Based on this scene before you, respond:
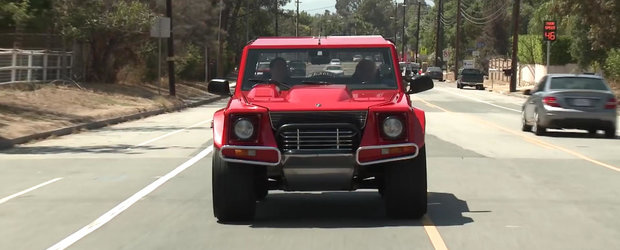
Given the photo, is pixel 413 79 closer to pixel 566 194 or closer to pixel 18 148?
pixel 566 194

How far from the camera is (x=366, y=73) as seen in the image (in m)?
9.85

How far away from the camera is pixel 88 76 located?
132 feet

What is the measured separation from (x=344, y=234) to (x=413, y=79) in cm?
232

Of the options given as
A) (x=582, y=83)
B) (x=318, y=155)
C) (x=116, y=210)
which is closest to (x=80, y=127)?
(x=582, y=83)

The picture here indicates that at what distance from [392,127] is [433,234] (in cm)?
109

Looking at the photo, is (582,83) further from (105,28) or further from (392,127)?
(105,28)

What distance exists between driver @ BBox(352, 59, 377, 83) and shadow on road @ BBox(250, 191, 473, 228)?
1466 mm

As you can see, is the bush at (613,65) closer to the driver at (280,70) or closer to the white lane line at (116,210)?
the white lane line at (116,210)

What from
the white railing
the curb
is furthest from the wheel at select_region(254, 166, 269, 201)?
the white railing

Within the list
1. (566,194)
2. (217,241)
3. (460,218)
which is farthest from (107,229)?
(566,194)

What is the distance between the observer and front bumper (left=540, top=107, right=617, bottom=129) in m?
20.5

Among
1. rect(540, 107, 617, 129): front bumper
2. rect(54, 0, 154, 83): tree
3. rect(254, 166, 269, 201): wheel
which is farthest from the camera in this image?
rect(54, 0, 154, 83): tree

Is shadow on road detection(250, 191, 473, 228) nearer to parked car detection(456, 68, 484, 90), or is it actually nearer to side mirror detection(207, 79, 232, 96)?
side mirror detection(207, 79, 232, 96)

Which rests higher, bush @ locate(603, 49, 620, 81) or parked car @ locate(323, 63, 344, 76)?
bush @ locate(603, 49, 620, 81)
